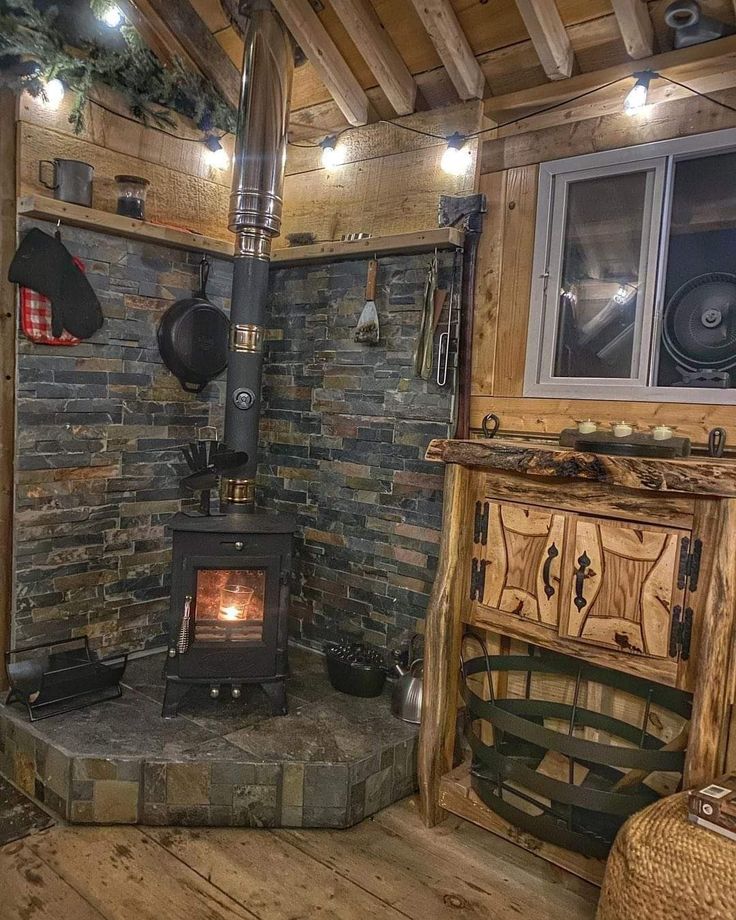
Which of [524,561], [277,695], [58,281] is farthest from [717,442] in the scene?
[58,281]

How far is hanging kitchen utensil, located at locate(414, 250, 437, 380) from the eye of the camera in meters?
3.34

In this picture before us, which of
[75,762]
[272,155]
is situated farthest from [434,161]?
[75,762]

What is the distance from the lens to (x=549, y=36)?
9.36 feet

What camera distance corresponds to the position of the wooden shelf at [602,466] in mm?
2182

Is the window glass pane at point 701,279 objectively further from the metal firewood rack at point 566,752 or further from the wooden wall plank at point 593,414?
the metal firewood rack at point 566,752

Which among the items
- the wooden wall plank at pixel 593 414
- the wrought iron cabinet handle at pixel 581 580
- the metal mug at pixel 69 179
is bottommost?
the wrought iron cabinet handle at pixel 581 580

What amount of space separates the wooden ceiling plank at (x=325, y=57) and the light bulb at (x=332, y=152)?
146mm

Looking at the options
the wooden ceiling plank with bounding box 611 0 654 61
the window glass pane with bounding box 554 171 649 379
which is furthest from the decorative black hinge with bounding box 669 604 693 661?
the wooden ceiling plank with bounding box 611 0 654 61

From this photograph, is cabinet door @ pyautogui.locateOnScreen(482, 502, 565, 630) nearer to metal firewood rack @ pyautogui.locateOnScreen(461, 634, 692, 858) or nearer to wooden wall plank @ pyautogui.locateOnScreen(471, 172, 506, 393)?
metal firewood rack @ pyautogui.locateOnScreen(461, 634, 692, 858)

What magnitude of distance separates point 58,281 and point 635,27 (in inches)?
96.8

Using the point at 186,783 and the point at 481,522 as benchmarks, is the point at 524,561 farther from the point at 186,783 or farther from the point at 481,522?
the point at 186,783

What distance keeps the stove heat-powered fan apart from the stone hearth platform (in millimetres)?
1787

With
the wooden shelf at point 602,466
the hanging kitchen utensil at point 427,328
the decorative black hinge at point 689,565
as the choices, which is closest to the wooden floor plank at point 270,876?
the decorative black hinge at point 689,565

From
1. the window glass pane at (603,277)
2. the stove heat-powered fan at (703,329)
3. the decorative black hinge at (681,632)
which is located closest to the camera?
the decorative black hinge at (681,632)
